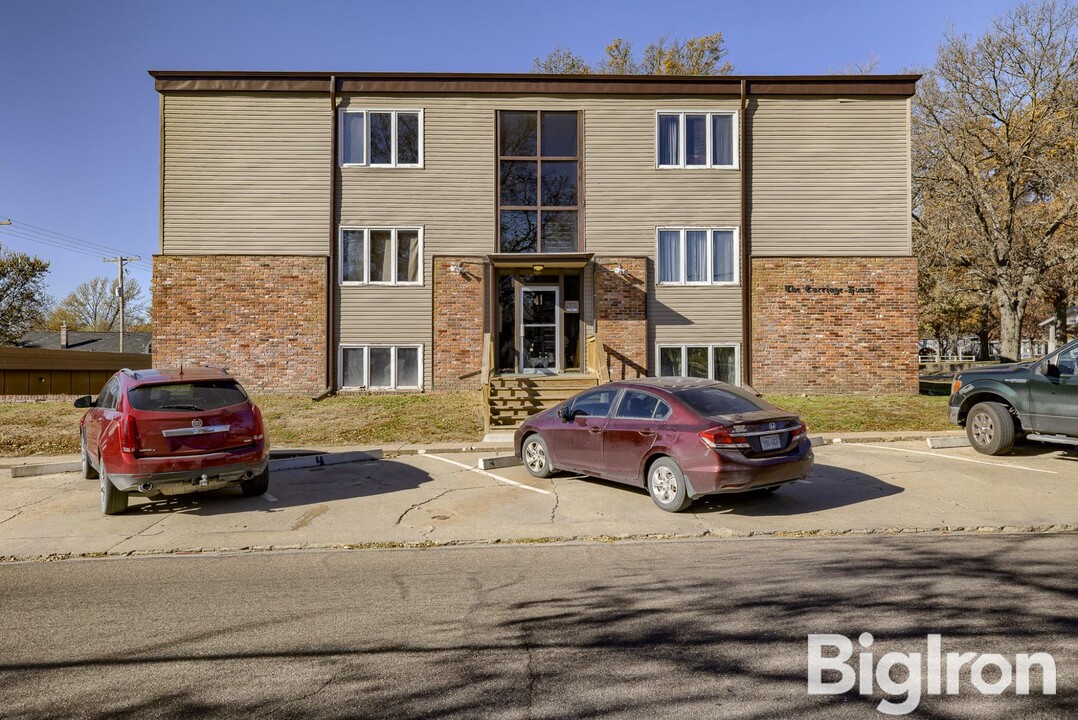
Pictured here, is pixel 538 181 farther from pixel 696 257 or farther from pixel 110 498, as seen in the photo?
pixel 110 498

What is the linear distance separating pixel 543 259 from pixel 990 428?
410 inches

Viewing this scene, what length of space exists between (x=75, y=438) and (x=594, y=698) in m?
13.9

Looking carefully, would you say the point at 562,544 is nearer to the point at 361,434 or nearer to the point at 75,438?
the point at 361,434

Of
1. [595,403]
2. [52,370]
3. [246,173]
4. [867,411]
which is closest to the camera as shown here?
[595,403]

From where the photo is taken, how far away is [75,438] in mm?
13703

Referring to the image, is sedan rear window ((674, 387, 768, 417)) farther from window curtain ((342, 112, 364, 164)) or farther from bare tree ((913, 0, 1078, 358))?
bare tree ((913, 0, 1078, 358))

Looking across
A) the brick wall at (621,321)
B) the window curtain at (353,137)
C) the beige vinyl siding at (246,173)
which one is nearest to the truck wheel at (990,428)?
the brick wall at (621,321)

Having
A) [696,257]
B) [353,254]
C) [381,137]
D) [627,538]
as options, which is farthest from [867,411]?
[381,137]

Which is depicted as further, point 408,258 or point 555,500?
point 408,258

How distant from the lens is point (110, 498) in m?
8.12

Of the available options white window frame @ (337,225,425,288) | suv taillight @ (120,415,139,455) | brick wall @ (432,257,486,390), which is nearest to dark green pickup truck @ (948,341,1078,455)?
brick wall @ (432,257,486,390)

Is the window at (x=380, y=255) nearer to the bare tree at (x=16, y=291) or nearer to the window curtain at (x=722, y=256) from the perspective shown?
the window curtain at (x=722, y=256)

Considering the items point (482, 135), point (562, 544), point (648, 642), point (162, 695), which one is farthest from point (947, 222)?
point (162, 695)

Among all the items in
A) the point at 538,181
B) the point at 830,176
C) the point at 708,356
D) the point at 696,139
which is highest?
the point at 696,139
